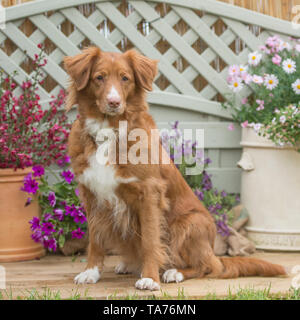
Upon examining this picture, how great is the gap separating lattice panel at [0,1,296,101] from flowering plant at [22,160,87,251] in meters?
0.87

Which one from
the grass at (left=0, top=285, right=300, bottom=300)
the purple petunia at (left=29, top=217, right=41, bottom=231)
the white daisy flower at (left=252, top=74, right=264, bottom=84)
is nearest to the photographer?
the grass at (left=0, top=285, right=300, bottom=300)

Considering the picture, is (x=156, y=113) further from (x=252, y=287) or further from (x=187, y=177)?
(x=252, y=287)

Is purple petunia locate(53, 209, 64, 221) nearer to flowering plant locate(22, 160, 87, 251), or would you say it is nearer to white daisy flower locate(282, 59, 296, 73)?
flowering plant locate(22, 160, 87, 251)

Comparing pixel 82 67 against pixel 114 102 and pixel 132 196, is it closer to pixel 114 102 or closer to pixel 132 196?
pixel 114 102

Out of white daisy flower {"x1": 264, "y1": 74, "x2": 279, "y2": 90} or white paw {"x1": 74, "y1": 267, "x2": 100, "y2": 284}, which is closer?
white paw {"x1": 74, "y1": 267, "x2": 100, "y2": 284}

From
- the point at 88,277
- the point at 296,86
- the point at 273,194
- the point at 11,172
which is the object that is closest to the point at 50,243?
the point at 11,172

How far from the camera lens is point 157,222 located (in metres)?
2.60

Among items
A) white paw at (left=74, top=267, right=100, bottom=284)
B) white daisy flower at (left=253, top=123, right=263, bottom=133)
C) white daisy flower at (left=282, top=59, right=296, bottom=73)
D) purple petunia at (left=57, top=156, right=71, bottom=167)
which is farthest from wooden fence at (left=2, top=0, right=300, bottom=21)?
white paw at (left=74, top=267, right=100, bottom=284)

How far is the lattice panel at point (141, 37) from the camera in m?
3.86

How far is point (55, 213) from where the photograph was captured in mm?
3275

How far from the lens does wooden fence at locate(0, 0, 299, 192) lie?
386 cm

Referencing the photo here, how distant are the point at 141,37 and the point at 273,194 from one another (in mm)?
1620

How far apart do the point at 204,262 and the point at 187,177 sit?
1.10 metres

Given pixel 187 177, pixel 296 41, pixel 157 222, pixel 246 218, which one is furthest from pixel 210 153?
pixel 157 222
